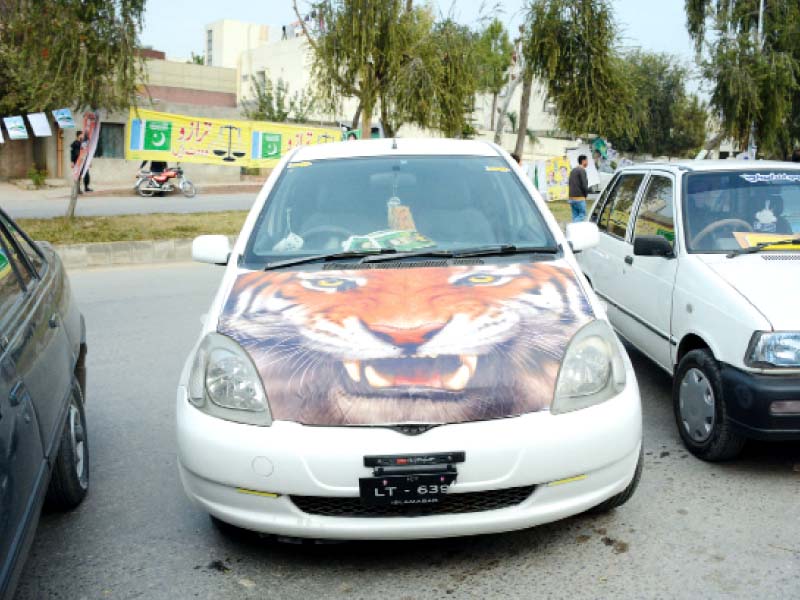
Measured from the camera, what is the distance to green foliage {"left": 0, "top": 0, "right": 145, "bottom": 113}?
14.1 meters

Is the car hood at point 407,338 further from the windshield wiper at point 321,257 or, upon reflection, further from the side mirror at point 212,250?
the side mirror at point 212,250

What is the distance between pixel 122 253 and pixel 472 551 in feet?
34.1

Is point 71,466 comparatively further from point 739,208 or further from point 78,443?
point 739,208

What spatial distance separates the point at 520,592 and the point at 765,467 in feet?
6.37

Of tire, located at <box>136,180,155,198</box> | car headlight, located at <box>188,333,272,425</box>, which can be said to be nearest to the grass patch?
car headlight, located at <box>188,333,272,425</box>

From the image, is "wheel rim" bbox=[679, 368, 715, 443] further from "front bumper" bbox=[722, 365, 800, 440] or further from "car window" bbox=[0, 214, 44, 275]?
"car window" bbox=[0, 214, 44, 275]

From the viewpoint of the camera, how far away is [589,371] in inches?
130

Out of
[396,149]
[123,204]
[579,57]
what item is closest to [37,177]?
[123,204]

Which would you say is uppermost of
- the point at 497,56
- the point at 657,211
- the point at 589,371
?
the point at 497,56

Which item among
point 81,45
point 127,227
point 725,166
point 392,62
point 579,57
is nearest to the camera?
point 725,166

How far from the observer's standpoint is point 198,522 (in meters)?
3.84

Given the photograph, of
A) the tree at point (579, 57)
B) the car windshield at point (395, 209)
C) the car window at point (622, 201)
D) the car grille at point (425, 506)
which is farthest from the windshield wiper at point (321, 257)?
the tree at point (579, 57)

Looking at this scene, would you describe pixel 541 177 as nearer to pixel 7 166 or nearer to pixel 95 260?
pixel 95 260

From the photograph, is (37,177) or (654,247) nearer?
(654,247)
